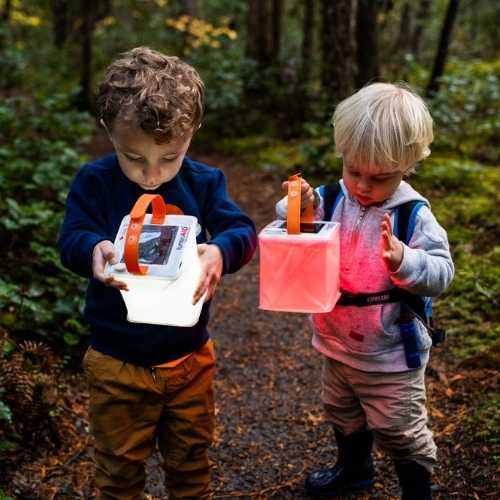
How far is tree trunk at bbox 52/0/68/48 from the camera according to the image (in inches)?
850

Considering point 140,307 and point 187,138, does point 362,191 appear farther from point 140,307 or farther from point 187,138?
point 140,307

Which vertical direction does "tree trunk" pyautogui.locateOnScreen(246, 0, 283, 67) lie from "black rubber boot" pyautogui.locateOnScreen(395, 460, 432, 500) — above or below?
above

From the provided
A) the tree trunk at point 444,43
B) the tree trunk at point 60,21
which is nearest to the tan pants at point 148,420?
the tree trunk at point 444,43

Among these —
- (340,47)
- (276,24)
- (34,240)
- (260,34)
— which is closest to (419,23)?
(276,24)

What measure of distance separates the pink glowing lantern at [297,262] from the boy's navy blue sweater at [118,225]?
4.6 inches

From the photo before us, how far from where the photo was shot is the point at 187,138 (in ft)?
6.79

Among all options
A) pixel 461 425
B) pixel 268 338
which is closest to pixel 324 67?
pixel 268 338

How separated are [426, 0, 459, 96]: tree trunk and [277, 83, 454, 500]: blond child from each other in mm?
6982

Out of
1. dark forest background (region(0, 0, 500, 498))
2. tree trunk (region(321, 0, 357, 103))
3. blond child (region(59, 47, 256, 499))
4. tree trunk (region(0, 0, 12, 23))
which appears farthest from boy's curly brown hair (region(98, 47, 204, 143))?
tree trunk (region(0, 0, 12, 23))

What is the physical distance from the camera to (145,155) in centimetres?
201

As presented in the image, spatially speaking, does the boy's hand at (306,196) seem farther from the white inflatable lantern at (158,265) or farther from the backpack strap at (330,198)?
the white inflatable lantern at (158,265)

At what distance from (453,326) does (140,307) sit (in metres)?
3.05

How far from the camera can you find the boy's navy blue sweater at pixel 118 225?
2.16m

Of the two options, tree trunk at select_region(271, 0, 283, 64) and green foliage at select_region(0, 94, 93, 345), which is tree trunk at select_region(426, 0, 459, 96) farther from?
green foliage at select_region(0, 94, 93, 345)
